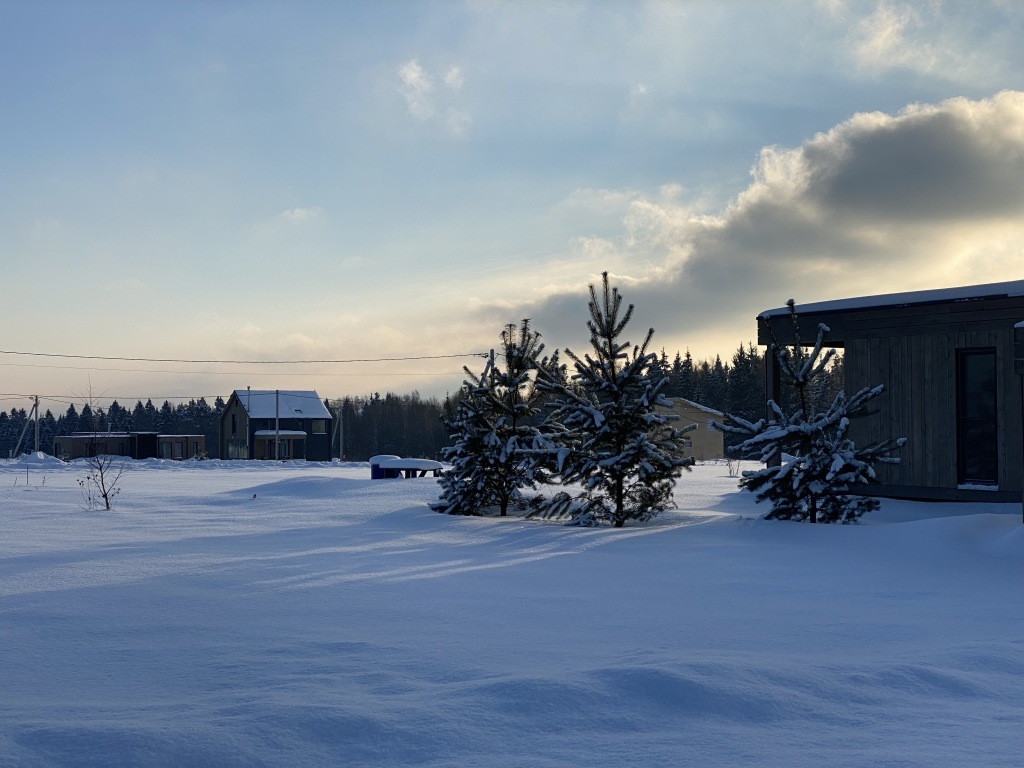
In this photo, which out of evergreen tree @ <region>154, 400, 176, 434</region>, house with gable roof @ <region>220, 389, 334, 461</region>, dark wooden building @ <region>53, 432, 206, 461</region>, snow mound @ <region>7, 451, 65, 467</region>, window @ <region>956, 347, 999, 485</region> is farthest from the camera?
evergreen tree @ <region>154, 400, 176, 434</region>

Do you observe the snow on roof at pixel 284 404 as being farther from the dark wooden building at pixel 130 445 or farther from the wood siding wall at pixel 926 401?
the wood siding wall at pixel 926 401

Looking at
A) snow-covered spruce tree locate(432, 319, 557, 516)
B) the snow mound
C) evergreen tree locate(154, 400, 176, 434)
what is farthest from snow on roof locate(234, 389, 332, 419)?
snow-covered spruce tree locate(432, 319, 557, 516)

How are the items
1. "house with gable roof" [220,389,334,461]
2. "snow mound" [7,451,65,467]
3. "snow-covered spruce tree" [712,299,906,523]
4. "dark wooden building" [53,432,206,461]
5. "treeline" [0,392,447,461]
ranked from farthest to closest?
1. "treeline" [0,392,447,461]
2. "house with gable roof" [220,389,334,461]
3. "dark wooden building" [53,432,206,461]
4. "snow mound" [7,451,65,467]
5. "snow-covered spruce tree" [712,299,906,523]

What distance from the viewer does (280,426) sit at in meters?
61.4

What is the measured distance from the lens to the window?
1562cm

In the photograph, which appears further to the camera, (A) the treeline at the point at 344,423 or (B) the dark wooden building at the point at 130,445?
(A) the treeline at the point at 344,423

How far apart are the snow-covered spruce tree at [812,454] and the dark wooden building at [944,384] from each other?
3470 millimetres

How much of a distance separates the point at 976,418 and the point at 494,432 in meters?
8.96

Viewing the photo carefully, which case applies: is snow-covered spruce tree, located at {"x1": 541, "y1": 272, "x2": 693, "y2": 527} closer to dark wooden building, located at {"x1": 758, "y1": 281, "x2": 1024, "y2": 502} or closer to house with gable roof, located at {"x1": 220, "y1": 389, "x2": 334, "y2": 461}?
dark wooden building, located at {"x1": 758, "y1": 281, "x2": 1024, "y2": 502}

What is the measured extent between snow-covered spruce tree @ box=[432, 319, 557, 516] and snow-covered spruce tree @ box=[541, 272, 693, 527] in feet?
4.16

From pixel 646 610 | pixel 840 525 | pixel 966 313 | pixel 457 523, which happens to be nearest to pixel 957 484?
pixel 966 313

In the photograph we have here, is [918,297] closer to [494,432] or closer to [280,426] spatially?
[494,432]

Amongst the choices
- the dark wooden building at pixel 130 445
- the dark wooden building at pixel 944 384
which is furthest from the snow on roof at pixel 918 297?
the dark wooden building at pixel 130 445

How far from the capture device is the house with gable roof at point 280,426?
6059cm
